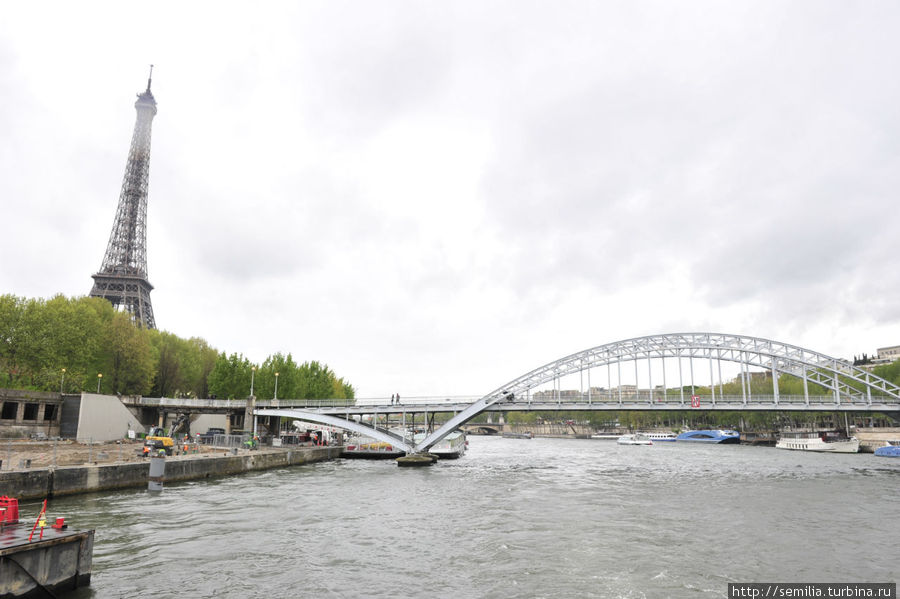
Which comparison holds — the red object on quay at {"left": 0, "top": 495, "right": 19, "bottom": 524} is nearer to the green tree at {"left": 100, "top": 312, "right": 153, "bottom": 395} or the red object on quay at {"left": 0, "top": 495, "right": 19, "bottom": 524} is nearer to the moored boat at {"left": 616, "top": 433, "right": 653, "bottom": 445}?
the green tree at {"left": 100, "top": 312, "right": 153, "bottom": 395}

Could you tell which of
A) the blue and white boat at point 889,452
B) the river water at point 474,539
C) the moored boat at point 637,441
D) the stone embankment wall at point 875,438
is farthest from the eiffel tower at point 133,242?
the stone embankment wall at point 875,438

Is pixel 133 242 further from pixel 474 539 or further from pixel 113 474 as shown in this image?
pixel 474 539

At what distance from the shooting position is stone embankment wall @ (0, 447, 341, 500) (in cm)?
2262

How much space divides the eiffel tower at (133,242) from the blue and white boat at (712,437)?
107731mm

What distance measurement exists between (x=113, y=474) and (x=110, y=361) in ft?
126

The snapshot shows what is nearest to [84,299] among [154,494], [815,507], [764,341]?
[154,494]

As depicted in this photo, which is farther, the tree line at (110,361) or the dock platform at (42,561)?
the tree line at (110,361)

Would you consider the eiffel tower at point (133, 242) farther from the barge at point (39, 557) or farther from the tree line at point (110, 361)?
the barge at point (39, 557)

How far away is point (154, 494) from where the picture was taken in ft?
88.7

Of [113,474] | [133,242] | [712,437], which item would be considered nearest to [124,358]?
[113,474]

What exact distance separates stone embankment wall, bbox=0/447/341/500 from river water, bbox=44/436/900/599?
1.12 m

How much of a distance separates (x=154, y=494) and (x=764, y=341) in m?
60.8

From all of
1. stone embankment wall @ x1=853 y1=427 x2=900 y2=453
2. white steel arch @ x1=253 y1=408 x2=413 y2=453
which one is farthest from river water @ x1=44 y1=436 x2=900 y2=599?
stone embankment wall @ x1=853 y1=427 x2=900 y2=453

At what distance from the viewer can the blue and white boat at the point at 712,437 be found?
109 meters
